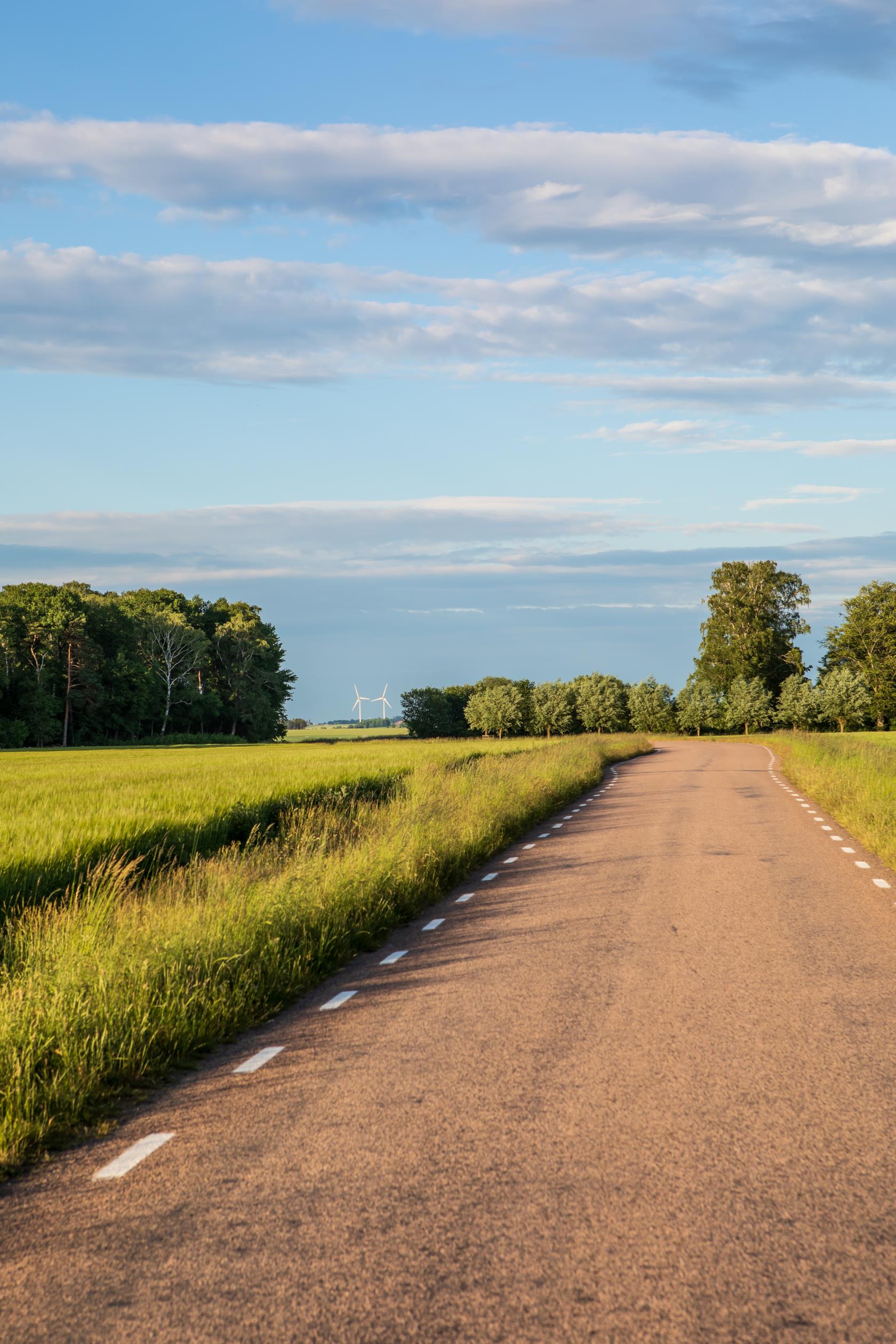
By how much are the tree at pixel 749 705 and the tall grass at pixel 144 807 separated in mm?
77248

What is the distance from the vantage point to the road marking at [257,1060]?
639cm

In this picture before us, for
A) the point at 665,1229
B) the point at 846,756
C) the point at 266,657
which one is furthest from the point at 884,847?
the point at 266,657

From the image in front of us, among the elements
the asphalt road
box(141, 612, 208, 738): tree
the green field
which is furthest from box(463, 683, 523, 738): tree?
the asphalt road

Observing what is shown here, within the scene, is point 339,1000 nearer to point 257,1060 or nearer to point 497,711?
point 257,1060

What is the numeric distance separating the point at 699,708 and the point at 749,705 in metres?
6.62

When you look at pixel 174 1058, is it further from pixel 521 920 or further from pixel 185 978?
pixel 521 920

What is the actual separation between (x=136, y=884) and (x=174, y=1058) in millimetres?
6367

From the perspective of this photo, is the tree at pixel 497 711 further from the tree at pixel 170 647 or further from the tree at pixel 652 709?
the tree at pixel 170 647

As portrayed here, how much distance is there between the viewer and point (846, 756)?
40.7 meters

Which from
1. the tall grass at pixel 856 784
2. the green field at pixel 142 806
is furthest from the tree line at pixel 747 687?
the green field at pixel 142 806

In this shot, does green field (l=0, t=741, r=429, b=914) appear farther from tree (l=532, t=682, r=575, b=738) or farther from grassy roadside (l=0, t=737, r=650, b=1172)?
tree (l=532, t=682, r=575, b=738)

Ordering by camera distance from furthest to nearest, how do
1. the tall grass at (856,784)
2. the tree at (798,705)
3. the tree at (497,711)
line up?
the tree at (497,711), the tree at (798,705), the tall grass at (856,784)

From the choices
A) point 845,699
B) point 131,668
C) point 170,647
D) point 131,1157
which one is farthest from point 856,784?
point 170,647

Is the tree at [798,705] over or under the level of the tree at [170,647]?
under
